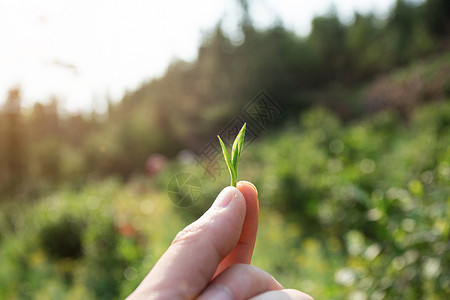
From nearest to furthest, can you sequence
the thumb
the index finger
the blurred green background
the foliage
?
the thumb, the index finger, the foliage, the blurred green background

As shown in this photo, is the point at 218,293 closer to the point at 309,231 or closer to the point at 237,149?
the point at 237,149

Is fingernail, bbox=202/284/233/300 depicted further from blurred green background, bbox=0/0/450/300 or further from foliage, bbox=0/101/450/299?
foliage, bbox=0/101/450/299

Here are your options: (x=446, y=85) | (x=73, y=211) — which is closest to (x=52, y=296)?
(x=73, y=211)

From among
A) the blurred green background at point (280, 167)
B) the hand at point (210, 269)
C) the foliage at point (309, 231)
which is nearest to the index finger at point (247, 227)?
the hand at point (210, 269)

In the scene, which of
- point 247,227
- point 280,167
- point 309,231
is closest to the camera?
point 247,227

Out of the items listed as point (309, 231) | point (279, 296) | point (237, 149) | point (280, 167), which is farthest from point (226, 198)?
point (280, 167)

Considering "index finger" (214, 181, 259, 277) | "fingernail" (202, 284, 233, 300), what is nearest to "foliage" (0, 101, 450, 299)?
"index finger" (214, 181, 259, 277)

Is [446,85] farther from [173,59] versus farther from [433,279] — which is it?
[433,279]

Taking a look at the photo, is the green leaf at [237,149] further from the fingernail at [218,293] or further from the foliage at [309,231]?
the foliage at [309,231]
